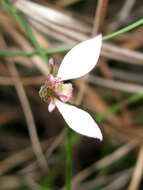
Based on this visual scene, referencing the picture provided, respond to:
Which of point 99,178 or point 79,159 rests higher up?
point 79,159

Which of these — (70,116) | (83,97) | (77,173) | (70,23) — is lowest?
(70,116)

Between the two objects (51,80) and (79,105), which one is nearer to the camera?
(51,80)

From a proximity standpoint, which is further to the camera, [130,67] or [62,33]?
[130,67]

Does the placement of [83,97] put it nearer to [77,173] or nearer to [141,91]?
[141,91]

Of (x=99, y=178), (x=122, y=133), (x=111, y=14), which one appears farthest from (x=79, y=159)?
(x=111, y=14)

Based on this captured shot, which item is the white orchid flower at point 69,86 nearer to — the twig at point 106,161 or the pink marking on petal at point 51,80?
the pink marking on petal at point 51,80

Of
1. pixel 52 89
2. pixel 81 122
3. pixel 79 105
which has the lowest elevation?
pixel 81 122

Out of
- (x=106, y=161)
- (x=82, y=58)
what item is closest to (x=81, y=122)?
(x=82, y=58)

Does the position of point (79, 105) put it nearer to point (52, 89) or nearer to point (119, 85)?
point (119, 85)
